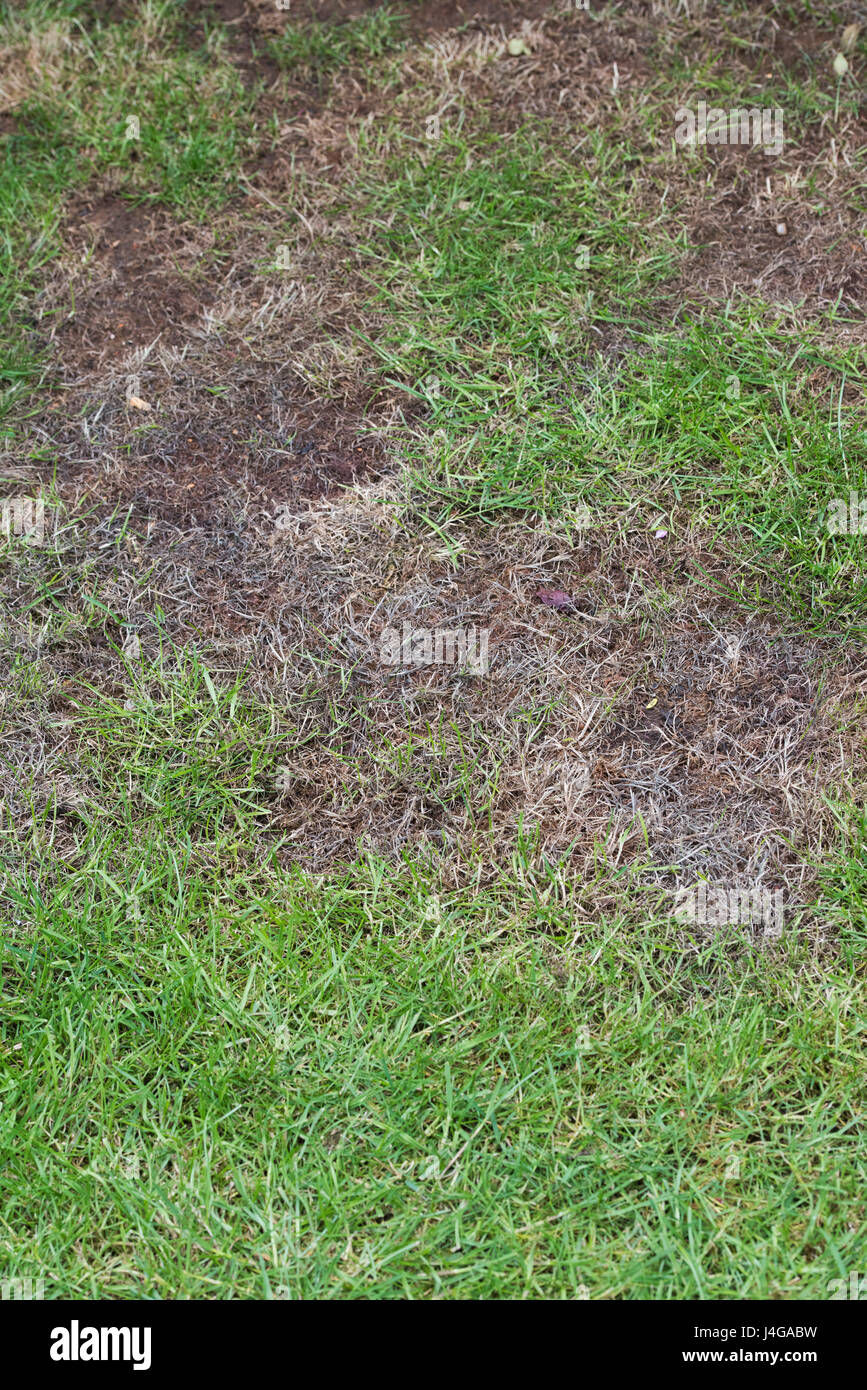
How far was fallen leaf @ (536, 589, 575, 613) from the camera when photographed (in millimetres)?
2715

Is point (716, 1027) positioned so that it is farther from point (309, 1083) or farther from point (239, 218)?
point (239, 218)

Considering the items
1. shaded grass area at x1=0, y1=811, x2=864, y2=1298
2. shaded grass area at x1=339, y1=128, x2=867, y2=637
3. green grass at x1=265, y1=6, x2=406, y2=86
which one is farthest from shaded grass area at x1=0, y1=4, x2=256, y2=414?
shaded grass area at x1=0, y1=811, x2=864, y2=1298

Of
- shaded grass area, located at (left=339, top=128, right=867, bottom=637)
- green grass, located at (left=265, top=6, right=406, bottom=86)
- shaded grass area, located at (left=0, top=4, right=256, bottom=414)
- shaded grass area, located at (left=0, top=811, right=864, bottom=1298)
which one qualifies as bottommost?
shaded grass area, located at (left=0, top=811, right=864, bottom=1298)

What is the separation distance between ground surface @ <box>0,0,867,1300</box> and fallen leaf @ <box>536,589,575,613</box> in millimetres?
12

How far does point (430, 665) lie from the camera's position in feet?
8.71

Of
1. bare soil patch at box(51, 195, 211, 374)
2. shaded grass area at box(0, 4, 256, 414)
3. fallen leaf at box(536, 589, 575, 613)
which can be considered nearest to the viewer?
fallen leaf at box(536, 589, 575, 613)

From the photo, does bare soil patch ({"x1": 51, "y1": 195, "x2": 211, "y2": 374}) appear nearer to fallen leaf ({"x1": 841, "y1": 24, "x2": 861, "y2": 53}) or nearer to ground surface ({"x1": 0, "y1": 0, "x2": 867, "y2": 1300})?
ground surface ({"x1": 0, "y1": 0, "x2": 867, "y2": 1300})

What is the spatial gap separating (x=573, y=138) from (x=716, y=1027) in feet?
8.82

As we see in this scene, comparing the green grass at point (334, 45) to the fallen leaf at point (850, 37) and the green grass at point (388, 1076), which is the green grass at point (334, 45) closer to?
the fallen leaf at point (850, 37)

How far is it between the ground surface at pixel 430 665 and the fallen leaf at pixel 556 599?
0.04 feet

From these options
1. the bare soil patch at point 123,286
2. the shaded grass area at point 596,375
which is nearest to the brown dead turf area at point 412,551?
the bare soil patch at point 123,286

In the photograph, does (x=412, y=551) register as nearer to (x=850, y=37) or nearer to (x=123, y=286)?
(x=123, y=286)

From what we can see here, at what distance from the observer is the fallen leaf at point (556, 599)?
8.91 feet
